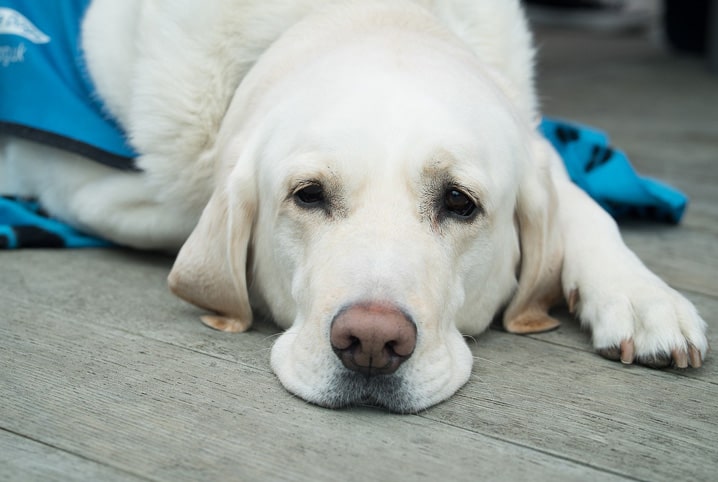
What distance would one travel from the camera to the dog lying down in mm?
2076

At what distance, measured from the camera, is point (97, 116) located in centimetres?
324

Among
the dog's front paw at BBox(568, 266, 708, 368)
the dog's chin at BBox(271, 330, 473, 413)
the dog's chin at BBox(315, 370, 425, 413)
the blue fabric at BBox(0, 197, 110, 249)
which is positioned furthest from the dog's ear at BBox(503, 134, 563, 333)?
the blue fabric at BBox(0, 197, 110, 249)

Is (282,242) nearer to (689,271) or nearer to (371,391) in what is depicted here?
(371,391)

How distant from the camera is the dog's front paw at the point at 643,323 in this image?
2.33 metres

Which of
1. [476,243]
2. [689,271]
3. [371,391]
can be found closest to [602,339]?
[476,243]

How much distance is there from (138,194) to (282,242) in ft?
3.15

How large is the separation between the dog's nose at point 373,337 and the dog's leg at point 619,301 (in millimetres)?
678

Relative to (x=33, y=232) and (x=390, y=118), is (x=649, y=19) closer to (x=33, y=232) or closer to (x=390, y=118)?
(x=33, y=232)

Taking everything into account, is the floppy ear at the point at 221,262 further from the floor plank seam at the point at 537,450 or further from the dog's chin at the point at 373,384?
the floor plank seam at the point at 537,450

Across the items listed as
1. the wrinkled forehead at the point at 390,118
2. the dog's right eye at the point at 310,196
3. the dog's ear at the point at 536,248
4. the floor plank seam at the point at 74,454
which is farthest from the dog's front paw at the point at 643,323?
the floor plank seam at the point at 74,454

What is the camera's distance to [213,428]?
1929 mm

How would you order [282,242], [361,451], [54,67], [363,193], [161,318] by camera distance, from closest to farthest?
1. [361,451]
2. [363,193]
3. [282,242]
4. [161,318]
5. [54,67]

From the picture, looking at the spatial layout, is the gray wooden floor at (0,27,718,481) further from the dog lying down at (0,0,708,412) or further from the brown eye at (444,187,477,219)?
the brown eye at (444,187,477,219)

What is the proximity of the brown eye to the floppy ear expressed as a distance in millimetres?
529
